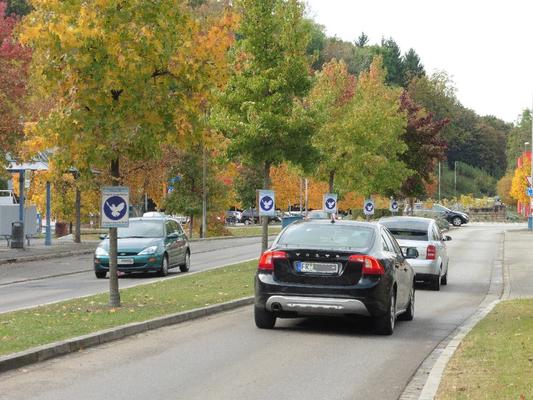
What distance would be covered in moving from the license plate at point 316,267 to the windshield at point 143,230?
13.8 m

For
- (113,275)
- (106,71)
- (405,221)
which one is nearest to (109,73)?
(106,71)

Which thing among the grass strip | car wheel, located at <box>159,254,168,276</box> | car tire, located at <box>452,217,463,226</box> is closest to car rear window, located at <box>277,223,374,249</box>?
the grass strip

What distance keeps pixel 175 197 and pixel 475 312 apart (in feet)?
137

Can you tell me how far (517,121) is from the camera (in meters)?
172

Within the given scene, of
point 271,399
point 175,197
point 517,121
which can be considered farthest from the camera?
point 517,121

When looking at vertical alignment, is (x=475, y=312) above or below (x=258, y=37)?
below

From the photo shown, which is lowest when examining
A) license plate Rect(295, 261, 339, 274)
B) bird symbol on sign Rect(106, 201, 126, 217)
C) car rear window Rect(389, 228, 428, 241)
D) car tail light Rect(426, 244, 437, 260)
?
car tail light Rect(426, 244, 437, 260)

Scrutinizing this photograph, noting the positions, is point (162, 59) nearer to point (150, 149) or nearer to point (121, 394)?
point (150, 149)

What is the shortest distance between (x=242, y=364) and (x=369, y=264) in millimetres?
2932

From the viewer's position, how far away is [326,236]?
1361cm

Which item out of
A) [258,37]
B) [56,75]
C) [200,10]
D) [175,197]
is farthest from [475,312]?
[200,10]

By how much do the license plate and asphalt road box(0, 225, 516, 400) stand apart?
33.8 inches

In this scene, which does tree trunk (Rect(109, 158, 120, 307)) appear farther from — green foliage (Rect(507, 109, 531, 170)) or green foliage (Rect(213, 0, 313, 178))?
green foliage (Rect(507, 109, 531, 170))

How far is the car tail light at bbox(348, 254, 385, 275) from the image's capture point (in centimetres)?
1294
